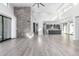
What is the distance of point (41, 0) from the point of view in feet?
16.0

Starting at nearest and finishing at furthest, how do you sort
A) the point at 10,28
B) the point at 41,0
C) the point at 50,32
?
the point at 41,0, the point at 10,28, the point at 50,32

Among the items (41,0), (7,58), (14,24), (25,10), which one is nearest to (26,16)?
(25,10)

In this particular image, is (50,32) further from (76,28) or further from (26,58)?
(26,58)

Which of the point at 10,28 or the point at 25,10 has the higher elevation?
the point at 25,10

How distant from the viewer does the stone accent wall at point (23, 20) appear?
12070 mm

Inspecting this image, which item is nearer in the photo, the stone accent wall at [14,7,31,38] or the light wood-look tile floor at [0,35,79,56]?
the light wood-look tile floor at [0,35,79,56]

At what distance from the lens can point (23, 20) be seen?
12.1 m

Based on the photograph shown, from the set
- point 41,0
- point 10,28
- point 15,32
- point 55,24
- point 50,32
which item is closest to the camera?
point 41,0

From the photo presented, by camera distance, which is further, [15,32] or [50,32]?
[50,32]

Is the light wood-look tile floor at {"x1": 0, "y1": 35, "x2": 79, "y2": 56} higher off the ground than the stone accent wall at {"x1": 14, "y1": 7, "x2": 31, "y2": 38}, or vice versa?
the stone accent wall at {"x1": 14, "y1": 7, "x2": 31, "y2": 38}

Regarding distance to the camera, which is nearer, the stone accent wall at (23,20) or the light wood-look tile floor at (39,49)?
the light wood-look tile floor at (39,49)

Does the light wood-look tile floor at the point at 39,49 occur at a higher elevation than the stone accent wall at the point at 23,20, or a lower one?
lower

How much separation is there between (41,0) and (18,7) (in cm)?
769

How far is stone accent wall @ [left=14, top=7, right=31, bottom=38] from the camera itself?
1207 cm
